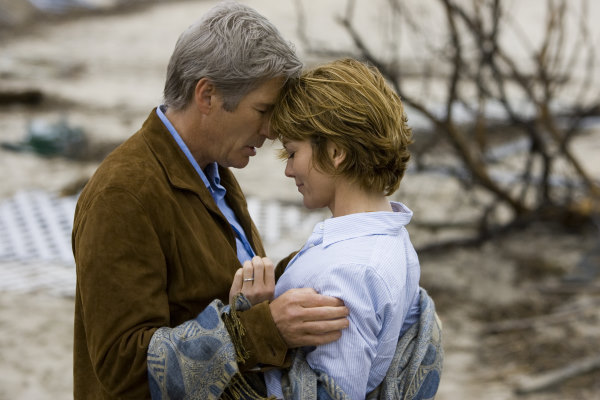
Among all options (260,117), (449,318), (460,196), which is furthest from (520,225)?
(260,117)

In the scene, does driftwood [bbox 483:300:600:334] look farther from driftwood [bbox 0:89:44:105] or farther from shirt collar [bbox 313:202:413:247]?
driftwood [bbox 0:89:44:105]

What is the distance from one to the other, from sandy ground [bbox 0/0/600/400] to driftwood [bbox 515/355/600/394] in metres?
0.05

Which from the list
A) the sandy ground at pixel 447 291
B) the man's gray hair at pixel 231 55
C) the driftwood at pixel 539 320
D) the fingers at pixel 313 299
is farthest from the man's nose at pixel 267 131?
the driftwood at pixel 539 320

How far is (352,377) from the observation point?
1794mm

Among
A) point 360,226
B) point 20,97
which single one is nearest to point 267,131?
point 360,226

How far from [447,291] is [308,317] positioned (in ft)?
16.6

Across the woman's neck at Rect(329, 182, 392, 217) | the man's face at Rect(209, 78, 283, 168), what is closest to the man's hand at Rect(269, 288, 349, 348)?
the woman's neck at Rect(329, 182, 392, 217)

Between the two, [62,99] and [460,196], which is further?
[62,99]

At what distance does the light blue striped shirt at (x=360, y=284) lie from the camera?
1.80m

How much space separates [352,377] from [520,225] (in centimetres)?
632

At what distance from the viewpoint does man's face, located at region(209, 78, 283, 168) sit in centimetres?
207

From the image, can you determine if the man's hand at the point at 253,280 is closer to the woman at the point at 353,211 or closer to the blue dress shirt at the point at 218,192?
the woman at the point at 353,211

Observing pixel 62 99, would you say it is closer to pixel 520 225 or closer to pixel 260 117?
pixel 520 225

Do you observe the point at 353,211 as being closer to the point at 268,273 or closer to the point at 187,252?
the point at 268,273
